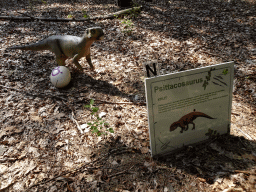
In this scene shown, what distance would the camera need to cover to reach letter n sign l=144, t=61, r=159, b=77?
80.7 inches

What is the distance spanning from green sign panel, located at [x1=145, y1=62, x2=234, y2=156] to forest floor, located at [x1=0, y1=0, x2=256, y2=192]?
0.67 feet

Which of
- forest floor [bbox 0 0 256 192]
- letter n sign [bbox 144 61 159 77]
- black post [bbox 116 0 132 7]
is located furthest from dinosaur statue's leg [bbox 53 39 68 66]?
black post [bbox 116 0 132 7]

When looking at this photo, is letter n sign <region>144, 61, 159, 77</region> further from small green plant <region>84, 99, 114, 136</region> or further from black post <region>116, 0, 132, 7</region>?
black post <region>116, 0, 132, 7</region>

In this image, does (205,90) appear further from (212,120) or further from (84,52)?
(84,52)

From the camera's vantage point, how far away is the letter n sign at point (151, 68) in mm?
2051

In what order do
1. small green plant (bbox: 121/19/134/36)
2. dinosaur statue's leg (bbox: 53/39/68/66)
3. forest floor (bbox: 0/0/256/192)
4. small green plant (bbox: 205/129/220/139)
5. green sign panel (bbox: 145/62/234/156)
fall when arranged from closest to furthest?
green sign panel (bbox: 145/62/234/156) < forest floor (bbox: 0/0/256/192) < small green plant (bbox: 205/129/220/139) < dinosaur statue's leg (bbox: 53/39/68/66) < small green plant (bbox: 121/19/134/36)

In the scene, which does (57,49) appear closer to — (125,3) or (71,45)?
(71,45)

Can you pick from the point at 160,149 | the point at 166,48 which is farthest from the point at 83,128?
the point at 166,48

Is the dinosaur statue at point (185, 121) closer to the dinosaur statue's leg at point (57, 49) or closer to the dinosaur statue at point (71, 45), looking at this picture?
the dinosaur statue at point (71, 45)

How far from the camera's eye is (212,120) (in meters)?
2.34

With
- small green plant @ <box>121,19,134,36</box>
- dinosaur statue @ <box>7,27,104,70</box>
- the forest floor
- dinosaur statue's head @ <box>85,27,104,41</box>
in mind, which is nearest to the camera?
the forest floor

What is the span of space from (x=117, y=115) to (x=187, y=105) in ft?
4.30

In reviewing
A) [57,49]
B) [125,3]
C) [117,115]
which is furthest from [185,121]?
[125,3]

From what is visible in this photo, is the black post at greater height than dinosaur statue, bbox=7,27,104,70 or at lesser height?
greater
